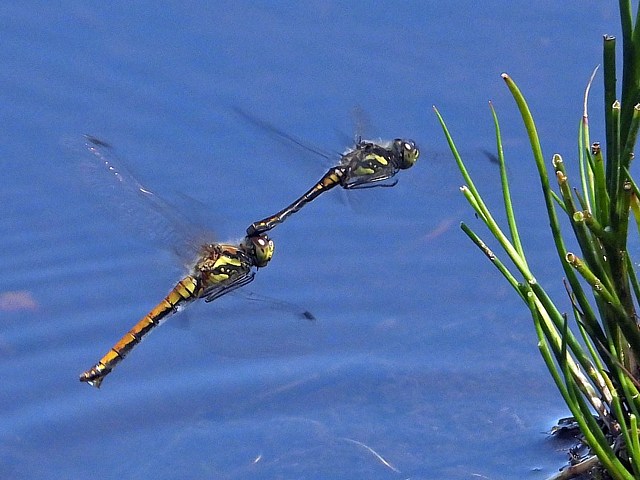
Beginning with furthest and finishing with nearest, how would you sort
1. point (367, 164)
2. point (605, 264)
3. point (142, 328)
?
point (367, 164) → point (142, 328) → point (605, 264)

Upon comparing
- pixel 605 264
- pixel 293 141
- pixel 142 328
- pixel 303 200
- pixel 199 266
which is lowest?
pixel 605 264

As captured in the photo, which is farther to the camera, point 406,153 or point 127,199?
point 406,153

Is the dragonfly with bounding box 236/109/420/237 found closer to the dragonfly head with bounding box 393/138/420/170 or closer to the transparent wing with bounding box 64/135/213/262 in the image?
the dragonfly head with bounding box 393/138/420/170

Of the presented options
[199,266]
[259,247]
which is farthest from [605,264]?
[199,266]

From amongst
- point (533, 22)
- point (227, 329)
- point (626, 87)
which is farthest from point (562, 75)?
point (626, 87)

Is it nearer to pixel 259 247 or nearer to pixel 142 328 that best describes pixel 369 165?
pixel 259 247

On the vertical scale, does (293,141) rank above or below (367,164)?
above

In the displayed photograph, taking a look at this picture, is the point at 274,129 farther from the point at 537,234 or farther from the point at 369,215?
the point at 537,234
